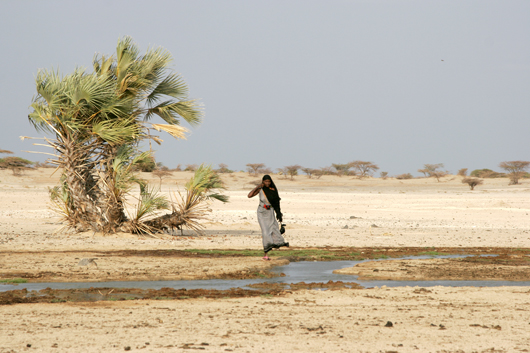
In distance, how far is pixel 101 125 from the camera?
1504 cm

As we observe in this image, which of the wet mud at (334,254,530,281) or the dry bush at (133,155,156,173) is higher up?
the dry bush at (133,155,156,173)

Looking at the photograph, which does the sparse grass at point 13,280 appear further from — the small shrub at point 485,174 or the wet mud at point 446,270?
the small shrub at point 485,174

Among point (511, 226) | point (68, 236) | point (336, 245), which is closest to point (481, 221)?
point (511, 226)

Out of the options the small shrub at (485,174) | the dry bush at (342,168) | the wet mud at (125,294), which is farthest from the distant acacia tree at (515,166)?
the wet mud at (125,294)

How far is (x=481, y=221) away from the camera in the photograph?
2386cm

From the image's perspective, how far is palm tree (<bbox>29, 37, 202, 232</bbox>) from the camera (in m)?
15.0

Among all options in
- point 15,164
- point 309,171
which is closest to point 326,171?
point 309,171

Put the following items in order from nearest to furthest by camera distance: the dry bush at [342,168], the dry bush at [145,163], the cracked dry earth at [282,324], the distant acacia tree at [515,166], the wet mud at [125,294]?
the cracked dry earth at [282,324]
the wet mud at [125,294]
the dry bush at [145,163]
the distant acacia tree at [515,166]
the dry bush at [342,168]

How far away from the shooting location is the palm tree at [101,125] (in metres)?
15.0

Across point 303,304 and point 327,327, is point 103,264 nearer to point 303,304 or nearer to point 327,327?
point 303,304

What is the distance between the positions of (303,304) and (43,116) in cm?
1119

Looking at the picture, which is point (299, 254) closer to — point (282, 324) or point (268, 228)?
point (268, 228)

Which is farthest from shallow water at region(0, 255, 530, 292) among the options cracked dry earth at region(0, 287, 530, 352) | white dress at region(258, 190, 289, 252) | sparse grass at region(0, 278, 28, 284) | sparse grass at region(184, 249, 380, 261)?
sparse grass at region(184, 249, 380, 261)

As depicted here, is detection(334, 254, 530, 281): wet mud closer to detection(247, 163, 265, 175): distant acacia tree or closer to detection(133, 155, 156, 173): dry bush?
detection(133, 155, 156, 173): dry bush
